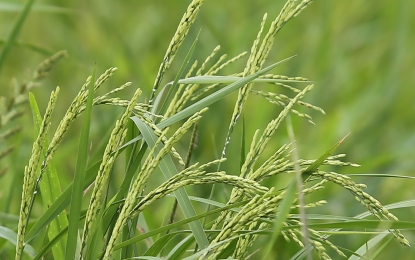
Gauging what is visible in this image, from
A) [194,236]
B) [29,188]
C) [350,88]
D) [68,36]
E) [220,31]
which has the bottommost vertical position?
[194,236]

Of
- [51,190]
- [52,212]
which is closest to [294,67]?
[51,190]

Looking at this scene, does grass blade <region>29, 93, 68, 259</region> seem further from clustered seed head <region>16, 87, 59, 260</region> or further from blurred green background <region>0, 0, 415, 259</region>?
blurred green background <region>0, 0, 415, 259</region>

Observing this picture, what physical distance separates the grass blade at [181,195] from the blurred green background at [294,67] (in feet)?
3.01

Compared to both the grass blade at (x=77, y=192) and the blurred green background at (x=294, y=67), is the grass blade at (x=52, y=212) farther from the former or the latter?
the blurred green background at (x=294, y=67)

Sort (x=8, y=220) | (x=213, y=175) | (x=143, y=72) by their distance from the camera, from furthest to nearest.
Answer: (x=143, y=72) → (x=8, y=220) → (x=213, y=175)

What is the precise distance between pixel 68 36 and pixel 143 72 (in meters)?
0.92

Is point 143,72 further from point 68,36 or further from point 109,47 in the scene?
point 68,36

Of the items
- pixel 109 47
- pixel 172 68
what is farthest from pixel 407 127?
pixel 109 47

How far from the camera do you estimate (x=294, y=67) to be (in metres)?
2.76

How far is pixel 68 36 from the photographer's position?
3219mm

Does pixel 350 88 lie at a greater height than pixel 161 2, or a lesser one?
lesser

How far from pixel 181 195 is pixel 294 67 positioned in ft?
7.04

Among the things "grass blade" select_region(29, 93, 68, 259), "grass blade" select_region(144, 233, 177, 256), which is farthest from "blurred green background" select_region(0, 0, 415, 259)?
"grass blade" select_region(144, 233, 177, 256)

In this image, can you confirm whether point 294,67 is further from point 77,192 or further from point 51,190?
point 77,192
